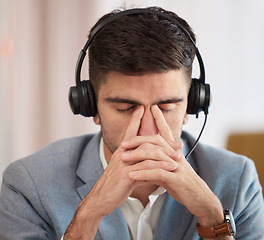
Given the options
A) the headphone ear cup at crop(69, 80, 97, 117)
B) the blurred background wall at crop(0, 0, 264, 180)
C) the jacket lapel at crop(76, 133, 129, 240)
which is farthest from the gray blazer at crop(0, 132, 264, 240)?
the blurred background wall at crop(0, 0, 264, 180)

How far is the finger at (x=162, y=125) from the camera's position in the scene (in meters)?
1.24

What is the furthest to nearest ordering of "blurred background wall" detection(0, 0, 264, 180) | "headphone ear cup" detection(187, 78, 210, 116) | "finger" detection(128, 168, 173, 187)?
"blurred background wall" detection(0, 0, 264, 180)
"headphone ear cup" detection(187, 78, 210, 116)
"finger" detection(128, 168, 173, 187)

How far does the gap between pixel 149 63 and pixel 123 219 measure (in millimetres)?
490

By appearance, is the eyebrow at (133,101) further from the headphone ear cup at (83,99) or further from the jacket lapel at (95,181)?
the jacket lapel at (95,181)

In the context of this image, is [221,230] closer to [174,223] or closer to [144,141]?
[174,223]

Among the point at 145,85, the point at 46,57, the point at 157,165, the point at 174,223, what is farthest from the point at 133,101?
the point at 46,57

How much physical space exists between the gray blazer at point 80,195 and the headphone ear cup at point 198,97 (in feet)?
0.79

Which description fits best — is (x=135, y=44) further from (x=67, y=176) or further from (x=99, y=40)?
(x=67, y=176)

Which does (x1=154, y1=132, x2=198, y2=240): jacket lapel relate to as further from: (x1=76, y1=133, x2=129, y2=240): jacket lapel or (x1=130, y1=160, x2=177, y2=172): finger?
(x1=130, y1=160, x2=177, y2=172): finger

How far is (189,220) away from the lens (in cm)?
142

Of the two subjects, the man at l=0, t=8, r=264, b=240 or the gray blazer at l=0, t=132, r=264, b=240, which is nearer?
the man at l=0, t=8, r=264, b=240

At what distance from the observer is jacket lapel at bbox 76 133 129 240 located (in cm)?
136

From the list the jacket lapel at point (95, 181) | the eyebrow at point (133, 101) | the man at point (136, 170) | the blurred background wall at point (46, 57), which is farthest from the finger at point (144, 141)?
the blurred background wall at point (46, 57)

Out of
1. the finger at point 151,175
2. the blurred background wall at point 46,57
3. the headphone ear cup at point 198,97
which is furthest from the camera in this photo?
the blurred background wall at point 46,57
